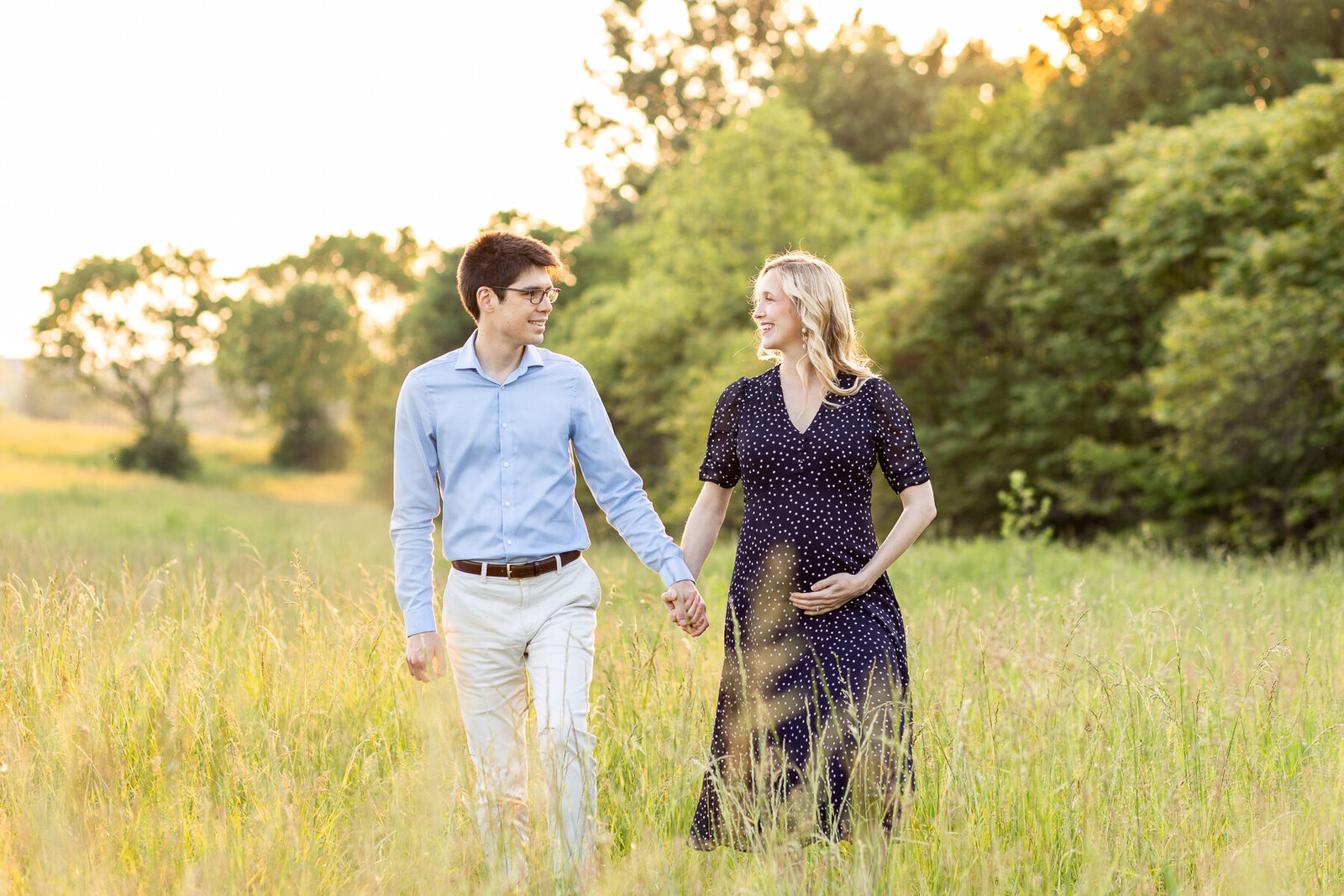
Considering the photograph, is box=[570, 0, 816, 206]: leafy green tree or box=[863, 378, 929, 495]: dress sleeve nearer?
box=[863, 378, 929, 495]: dress sleeve

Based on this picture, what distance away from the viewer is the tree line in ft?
38.6

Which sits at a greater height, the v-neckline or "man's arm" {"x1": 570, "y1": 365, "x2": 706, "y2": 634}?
the v-neckline

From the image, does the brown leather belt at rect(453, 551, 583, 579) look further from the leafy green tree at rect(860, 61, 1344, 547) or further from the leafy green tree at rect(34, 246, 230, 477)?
the leafy green tree at rect(34, 246, 230, 477)

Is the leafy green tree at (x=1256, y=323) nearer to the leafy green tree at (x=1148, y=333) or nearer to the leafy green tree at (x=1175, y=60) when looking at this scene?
the leafy green tree at (x=1148, y=333)

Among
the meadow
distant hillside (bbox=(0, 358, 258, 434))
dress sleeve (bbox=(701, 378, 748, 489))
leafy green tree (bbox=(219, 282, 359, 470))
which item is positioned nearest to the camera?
the meadow

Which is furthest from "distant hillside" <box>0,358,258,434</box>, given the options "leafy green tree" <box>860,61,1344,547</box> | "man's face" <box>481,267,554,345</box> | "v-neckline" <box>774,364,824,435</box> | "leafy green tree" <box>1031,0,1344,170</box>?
"v-neckline" <box>774,364,824,435</box>

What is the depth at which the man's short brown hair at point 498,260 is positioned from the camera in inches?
138

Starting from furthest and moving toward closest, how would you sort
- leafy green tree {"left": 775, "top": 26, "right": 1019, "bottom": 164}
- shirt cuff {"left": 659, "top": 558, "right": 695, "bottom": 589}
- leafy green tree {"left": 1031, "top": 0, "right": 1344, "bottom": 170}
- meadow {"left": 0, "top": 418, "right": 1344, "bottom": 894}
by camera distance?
1. leafy green tree {"left": 775, "top": 26, "right": 1019, "bottom": 164}
2. leafy green tree {"left": 1031, "top": 0, "right": 1344, "bottom": 170}
3. shirt cuff {"left": 659, "top": 558, "right": 695, "bottom": 589}
4. meadow {"left": 0, "top": 418, "right": 1344, "bottom": 894}

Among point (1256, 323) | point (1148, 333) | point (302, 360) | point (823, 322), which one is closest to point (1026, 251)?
point (1148, 333)

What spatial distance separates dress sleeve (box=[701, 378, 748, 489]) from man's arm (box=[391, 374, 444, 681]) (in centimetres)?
91

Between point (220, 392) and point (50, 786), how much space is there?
177ft

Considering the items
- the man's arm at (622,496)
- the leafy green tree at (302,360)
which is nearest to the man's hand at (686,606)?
the man's arm at (622,496)

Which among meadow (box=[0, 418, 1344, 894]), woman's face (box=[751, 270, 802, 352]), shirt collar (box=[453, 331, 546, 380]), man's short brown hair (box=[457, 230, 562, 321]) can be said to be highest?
man's short brown hair (box=[457, 230, 562, 321])

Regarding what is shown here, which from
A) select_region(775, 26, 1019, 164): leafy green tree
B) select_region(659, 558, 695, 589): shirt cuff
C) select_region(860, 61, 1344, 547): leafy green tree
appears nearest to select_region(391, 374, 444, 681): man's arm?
select_region(659, 558, 695, 589): shirt cuff
